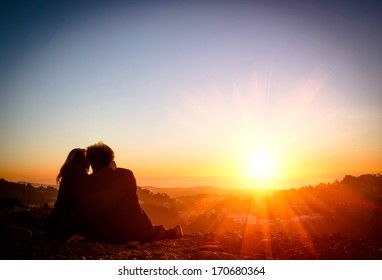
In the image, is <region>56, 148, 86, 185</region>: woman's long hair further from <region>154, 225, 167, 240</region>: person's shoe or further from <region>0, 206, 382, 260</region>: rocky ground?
<region>154, 225, 167, 240</region>: person's shoe

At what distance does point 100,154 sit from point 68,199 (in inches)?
59.7

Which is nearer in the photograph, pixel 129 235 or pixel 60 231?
pixel 60 231

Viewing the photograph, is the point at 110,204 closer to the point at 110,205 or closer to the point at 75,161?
the point at 110,205

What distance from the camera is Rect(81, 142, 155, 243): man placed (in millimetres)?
9594

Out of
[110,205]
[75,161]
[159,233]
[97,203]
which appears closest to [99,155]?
[75,161]

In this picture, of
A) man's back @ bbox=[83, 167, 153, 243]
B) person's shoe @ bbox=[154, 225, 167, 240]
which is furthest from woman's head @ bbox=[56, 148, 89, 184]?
person's shoe @ bbox=[154, 225, 167, 240]

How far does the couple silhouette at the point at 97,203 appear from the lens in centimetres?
937

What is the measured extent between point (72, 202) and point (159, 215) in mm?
18521

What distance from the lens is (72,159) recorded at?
9.69 m

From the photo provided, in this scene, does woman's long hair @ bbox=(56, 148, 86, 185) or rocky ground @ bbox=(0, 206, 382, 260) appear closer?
rocky ground @ bbox=(0, 206, 382, 260)

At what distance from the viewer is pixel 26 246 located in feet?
25.9

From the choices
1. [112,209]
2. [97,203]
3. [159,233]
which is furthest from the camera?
[159,233]
